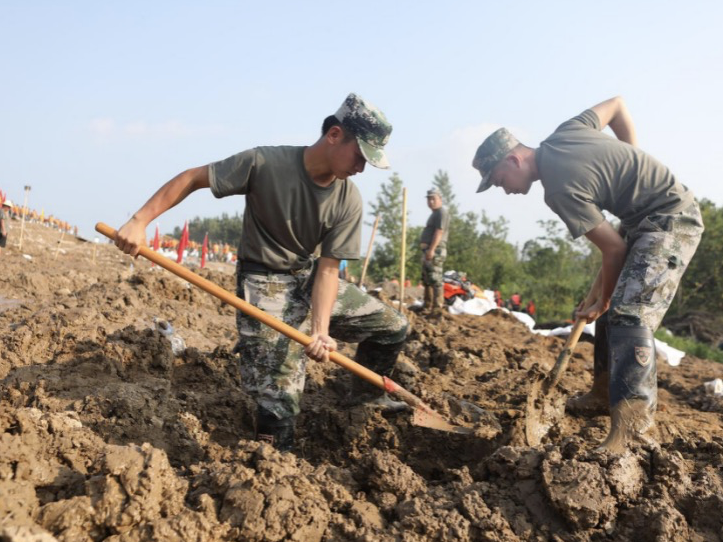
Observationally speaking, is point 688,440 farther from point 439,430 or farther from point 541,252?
point 541,252

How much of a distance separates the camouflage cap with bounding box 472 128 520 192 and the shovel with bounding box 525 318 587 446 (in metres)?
1.16

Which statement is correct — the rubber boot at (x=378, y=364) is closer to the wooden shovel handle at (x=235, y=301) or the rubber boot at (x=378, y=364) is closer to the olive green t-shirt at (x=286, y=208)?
the wooden shovel handle at (x=235, y=301)

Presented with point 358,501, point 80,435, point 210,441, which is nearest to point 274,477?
point 358,501

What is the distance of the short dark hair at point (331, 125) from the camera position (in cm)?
291

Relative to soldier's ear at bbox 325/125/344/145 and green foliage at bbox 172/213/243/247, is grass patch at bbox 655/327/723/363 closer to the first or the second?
soldier's ear at bbox 325/125/344/145

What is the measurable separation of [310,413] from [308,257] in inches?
41.1

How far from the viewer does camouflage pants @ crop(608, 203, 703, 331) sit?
9.88 ft

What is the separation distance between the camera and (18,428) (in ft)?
7.70

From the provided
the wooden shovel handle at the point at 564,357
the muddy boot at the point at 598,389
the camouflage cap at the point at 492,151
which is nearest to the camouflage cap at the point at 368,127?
the camouflage cap at the point at 492,151

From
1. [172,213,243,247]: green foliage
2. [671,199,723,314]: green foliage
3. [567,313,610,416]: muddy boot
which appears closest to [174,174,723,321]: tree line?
[671,199,723,314]: green foliage

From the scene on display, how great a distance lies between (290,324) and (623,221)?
1.98 metres

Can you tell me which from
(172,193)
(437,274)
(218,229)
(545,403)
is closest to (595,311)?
(545,403)

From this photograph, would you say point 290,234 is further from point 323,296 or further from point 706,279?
point 706,279

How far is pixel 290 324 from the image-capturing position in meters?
3.28
